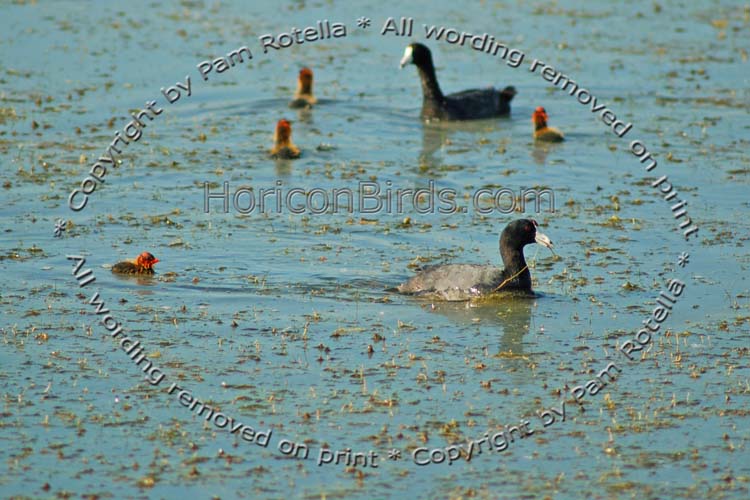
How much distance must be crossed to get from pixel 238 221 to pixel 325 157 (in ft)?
8.53

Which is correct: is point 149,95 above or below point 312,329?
above

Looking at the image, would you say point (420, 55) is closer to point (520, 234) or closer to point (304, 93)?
point (304, 93)

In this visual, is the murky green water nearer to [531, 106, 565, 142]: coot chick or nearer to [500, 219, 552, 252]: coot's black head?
[531, 106, 565, 142]: coot chick

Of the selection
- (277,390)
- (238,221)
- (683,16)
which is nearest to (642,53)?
(683,16)

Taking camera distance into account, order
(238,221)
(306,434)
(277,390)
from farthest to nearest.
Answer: (238,221)
(277,390)
(306,434)

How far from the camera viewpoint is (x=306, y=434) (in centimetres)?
768

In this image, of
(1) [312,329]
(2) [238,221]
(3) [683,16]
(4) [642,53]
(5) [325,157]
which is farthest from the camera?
(3) [683,16]

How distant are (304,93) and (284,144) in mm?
2405

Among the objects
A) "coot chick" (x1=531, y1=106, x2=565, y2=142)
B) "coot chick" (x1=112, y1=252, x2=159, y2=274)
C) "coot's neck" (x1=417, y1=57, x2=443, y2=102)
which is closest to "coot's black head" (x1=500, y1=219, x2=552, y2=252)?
"coot chick" (x1=112, y1=252, x2=159, y2=274)

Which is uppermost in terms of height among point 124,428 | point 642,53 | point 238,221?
point 642,53

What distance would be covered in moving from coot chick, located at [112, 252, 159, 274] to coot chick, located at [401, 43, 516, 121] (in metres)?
6.96

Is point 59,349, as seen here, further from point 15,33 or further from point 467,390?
point 15,33

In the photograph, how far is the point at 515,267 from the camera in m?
10.6

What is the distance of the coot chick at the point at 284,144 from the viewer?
14749 mm
